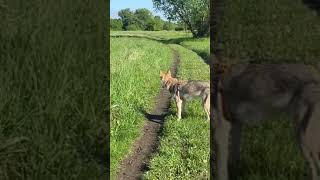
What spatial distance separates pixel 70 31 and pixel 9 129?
1.22 m

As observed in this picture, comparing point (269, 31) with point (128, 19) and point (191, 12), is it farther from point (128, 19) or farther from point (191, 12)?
point (128, 19)

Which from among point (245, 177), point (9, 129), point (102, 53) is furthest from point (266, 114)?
point (9, 129)

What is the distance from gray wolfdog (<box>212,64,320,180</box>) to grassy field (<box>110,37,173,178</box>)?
62.1 inches

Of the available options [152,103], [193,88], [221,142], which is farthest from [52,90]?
[221,142]

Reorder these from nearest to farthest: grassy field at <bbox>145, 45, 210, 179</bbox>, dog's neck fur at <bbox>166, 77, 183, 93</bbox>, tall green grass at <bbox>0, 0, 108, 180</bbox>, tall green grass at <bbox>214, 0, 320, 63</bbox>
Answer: tall green grass at <bbox>214, 0, 320, 63</bbox> → grassy field at <bbox>145, 45, 210, 179</bbox> → tall green grass at <bbox>0, 0, 108, 180</bbox> → dog's neck fur at <bbox>166, 77, 183, 93</bbox>

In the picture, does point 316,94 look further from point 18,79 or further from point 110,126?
point 18,79

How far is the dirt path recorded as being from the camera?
587 centimetres

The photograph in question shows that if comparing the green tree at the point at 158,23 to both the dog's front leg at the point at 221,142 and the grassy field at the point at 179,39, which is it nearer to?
the grassy field at the point at 179,39

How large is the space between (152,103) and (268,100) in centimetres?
198

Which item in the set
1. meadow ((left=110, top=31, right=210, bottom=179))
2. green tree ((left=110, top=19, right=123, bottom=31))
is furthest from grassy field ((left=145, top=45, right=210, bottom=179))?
green tree ((left=110, top=19, right=123, bottom=31))

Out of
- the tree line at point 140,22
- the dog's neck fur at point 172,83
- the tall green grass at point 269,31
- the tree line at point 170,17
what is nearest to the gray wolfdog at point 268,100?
the tall green grass at point 269,31

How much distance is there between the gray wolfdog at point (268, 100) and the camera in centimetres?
414

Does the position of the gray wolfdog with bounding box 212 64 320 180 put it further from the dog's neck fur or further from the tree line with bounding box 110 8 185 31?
the dog's neck fur

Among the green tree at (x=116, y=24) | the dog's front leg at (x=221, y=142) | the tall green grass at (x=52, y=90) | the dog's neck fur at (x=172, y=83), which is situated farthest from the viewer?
the dog's neck fur at (x=172, y=83)
